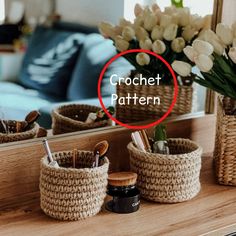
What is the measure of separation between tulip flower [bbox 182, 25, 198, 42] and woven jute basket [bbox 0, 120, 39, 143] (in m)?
0.44

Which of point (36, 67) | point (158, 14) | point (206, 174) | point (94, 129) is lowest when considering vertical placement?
point (206, 174)

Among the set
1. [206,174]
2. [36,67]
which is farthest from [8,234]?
[206,174]

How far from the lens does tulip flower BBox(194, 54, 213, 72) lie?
4.02 ft

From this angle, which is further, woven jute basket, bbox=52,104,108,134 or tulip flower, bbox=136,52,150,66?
tulip flower, bbox=136,52,150,66

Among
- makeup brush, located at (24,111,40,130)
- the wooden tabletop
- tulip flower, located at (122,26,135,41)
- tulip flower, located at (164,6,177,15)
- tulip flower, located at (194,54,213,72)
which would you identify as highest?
tulip flower, located at (164,6,177,15)

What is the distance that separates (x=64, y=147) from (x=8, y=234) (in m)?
0.28

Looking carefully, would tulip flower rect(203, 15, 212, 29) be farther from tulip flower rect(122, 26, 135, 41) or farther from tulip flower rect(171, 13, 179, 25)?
tulip flower rect(122, 26, 135, 41)

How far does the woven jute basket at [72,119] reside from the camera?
4.32ft

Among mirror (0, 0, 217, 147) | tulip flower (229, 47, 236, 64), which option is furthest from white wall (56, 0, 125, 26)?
tulip flower (229, 47, 236, 64)

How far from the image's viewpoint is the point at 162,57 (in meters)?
1.43

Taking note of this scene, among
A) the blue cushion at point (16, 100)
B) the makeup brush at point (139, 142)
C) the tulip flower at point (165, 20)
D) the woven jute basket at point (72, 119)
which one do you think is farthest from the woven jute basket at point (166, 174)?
the tulip flower at point (165, 20)

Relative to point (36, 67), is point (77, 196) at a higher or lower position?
lower

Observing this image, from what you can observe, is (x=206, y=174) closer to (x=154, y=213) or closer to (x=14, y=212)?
(x=154, y=213)

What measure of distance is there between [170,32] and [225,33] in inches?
7.8
